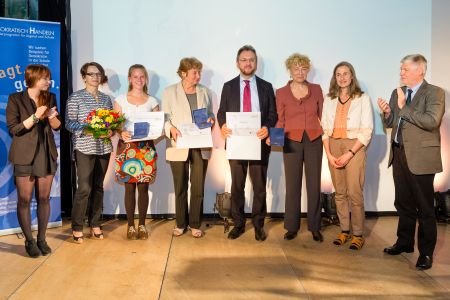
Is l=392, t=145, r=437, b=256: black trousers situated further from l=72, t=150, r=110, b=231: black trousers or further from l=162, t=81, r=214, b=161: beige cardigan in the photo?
l=72, t=150, r=110, b=231: black trousers

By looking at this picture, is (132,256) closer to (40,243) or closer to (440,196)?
(40,243)

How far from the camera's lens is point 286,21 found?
560cm

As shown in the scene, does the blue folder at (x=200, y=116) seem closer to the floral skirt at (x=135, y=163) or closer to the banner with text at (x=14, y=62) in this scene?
the floral skirt at (x=135, y=163)

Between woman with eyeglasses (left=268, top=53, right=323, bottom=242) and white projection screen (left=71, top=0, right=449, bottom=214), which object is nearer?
woman with eyeglasses (left=268, top=53, right=323, bottom=242)

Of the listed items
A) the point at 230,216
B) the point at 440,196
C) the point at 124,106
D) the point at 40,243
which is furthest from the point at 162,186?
the point at 440,196

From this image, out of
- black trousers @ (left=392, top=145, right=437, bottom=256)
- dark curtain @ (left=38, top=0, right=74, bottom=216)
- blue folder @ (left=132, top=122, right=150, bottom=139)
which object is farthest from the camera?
dark curtain @ (left=38, top=0, right=74, bottom=216)

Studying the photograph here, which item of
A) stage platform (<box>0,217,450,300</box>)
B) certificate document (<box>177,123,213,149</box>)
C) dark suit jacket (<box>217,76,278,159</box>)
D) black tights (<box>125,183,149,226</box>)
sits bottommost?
stage platform (<box>0,217,450,300</box>)

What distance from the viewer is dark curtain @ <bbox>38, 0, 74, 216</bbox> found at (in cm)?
532

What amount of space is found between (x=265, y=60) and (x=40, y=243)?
3092 millimetres

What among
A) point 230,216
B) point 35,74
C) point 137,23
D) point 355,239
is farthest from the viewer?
point 137,23

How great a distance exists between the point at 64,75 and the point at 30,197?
6.00ft

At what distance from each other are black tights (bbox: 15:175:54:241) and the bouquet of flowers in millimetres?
529

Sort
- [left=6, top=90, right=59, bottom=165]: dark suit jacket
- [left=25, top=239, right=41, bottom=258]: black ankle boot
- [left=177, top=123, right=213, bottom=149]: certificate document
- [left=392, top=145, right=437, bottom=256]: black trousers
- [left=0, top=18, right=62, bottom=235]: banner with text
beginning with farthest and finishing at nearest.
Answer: [left=0, top=18, right=62, bottom=235]: banner with text
[left=177, top=123, right=213, bottom=149]: certificate document
[left=25, top=239, right=41, bottom=258]: black ankle boot
[left=6, top=90, right=59, bottom=165]: dark suit jacket
[left=392, top=145, right=437, bottom=256]: black trousers

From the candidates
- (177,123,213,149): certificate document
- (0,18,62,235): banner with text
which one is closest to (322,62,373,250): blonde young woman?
(177,123,213,149): certificate document
